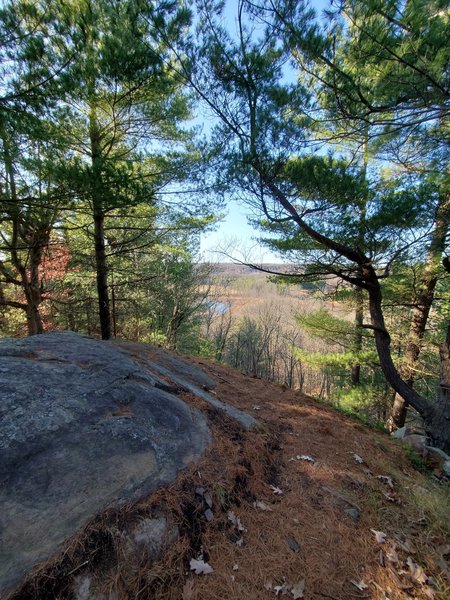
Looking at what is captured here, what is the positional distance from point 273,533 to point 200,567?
0.66m

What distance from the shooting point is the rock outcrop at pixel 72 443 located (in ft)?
5.35

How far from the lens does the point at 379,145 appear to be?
15.5 feet

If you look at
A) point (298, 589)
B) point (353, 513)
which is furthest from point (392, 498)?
point (298, 589)

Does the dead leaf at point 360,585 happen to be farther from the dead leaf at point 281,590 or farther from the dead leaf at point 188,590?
the dead leaf at point 188,590

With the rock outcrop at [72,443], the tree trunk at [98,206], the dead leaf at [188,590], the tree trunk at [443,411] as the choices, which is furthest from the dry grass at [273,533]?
the tree trunk at [98,206]

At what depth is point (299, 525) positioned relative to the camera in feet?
7.52

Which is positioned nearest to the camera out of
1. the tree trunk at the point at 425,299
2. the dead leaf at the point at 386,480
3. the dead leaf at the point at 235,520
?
the dead leaf at the point at 235,520

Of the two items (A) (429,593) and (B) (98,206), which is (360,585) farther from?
(B) (98,206)

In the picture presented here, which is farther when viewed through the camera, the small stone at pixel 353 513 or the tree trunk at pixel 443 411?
the tree trunk at pixel 443 411

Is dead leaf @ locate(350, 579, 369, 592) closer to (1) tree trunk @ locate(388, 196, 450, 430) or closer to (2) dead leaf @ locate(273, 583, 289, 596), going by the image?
(2) dead leaf @ locate(273, 583, 289, 596)

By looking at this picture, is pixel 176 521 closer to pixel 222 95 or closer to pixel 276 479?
pixel 276 479

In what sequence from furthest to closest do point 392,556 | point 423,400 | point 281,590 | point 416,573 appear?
point 423,400 < point 392,556 < point 416,573 < point 281,590

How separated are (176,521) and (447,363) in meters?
5.10

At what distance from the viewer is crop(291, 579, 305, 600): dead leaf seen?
1.75 m
